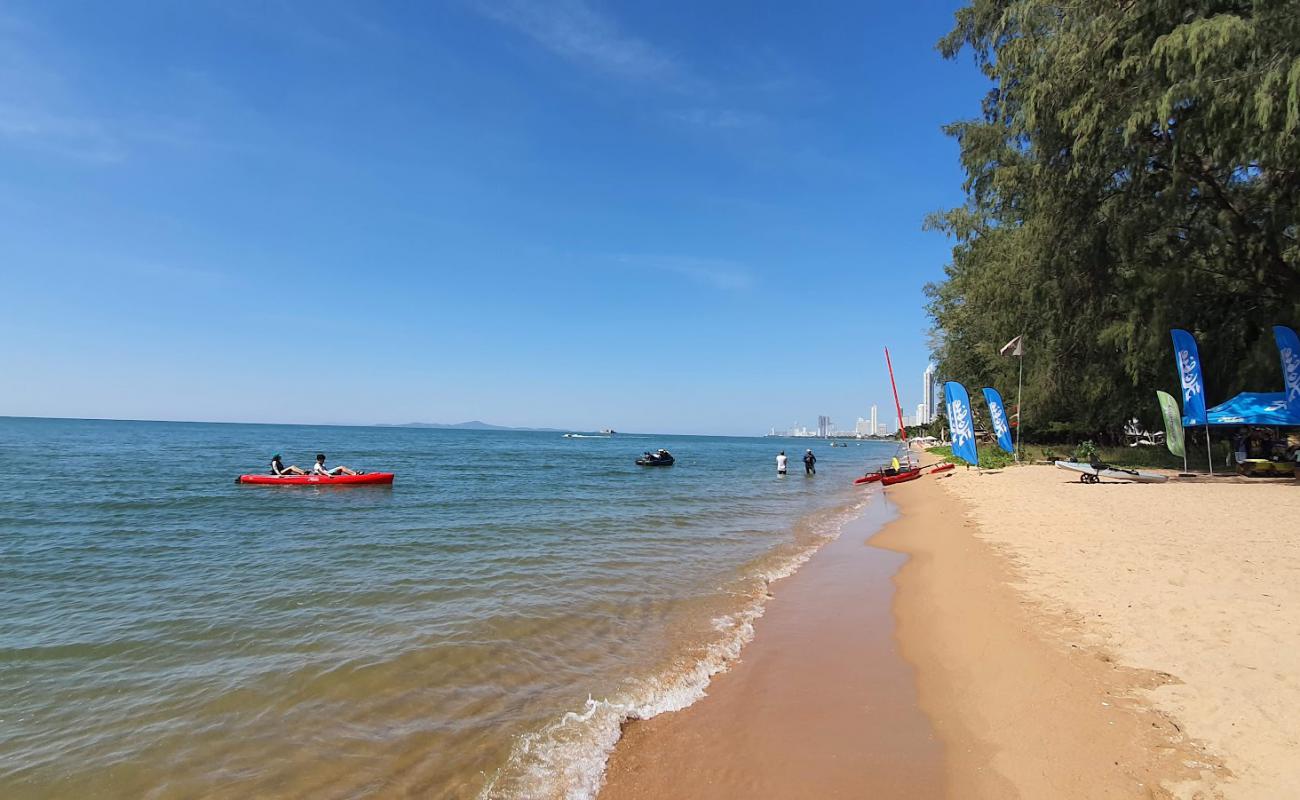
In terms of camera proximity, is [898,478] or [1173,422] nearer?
[1173,422]

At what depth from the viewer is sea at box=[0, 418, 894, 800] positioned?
4.12 meters

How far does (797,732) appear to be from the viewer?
14.1 ft

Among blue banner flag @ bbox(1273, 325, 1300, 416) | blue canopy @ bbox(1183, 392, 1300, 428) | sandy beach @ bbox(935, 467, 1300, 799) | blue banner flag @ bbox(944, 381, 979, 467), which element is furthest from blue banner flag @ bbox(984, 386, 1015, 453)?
sandy beach @ bbox(935, 467, 1300, 799)

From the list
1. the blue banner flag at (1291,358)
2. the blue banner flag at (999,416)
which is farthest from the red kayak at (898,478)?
the blue banner flag at (1291,358)

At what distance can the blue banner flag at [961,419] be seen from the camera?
24.5 m

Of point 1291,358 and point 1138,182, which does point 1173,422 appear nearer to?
point 1291,358

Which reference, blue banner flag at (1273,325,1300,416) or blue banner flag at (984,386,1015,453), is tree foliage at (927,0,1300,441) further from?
blue banner flag at (984,386,1015,453)

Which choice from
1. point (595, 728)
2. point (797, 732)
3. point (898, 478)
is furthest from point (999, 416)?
point (595, 728)

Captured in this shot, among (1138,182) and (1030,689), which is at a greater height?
(1138,182)

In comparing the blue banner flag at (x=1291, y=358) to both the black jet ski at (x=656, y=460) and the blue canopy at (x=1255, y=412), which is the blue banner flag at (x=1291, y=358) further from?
the black jet ski at (x=656, y=460)

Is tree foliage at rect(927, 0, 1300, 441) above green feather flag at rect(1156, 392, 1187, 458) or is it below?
above

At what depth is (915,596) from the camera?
7.94m

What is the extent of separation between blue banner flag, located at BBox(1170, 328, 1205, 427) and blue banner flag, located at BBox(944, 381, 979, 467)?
6738 mm

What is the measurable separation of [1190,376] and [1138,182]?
608 centimetres
